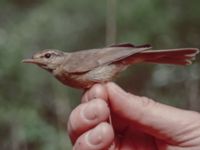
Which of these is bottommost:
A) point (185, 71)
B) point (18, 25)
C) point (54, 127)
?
point (54, 127)

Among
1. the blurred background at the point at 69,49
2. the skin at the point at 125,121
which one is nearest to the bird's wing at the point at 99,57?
the skin at the point at 125,121

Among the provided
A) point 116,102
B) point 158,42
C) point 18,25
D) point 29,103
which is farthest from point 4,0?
point 116,102

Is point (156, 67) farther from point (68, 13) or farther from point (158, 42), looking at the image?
point (68, 13)

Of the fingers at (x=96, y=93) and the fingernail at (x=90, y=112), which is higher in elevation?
the fingers at (x=96, y=93)

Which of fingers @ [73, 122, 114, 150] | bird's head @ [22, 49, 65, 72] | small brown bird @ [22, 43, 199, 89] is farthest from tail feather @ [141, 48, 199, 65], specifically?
bird's head @ [22, 49, 65, 72]

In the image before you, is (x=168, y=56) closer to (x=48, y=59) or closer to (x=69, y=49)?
(x=48, y=59)

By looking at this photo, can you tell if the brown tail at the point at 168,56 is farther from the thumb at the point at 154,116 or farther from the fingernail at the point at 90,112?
the fingernail at the point at 90,112

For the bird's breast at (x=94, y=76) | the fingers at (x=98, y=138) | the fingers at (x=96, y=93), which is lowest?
the fingers at (x=98, y=138)
